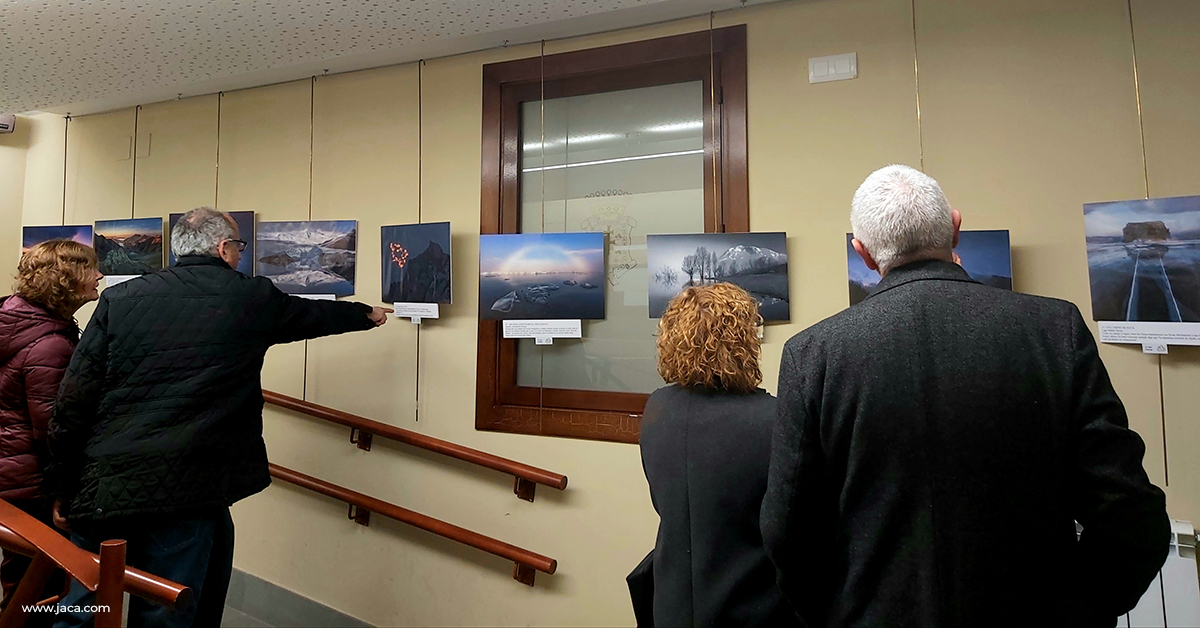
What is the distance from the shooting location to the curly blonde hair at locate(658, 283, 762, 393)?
1.23 m

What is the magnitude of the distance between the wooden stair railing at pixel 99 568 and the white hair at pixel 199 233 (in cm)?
96

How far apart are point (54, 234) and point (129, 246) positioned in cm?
63

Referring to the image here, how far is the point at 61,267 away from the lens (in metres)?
1.88

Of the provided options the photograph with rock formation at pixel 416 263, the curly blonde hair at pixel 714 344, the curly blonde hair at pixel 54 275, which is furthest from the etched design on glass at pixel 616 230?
the curly blonde hair at pixel 54 275

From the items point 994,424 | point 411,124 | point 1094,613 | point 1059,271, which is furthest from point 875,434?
point 411,124

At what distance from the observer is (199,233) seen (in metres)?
1.86

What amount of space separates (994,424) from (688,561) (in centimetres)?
65

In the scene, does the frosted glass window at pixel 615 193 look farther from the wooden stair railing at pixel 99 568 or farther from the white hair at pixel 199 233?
the wooden stair railing at pixel 99 568

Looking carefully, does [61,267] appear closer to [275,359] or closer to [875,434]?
[275,359]

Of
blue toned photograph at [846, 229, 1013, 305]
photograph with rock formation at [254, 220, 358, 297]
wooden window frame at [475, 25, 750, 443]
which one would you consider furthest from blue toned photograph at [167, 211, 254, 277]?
blue toned photograph at [846, 229, 1013, 305]

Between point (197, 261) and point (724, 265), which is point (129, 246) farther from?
point (724, 265)

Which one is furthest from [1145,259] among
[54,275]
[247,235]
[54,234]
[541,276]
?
[54,234]

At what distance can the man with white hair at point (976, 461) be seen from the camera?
858 millimetres

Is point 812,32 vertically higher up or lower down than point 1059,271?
higher up
